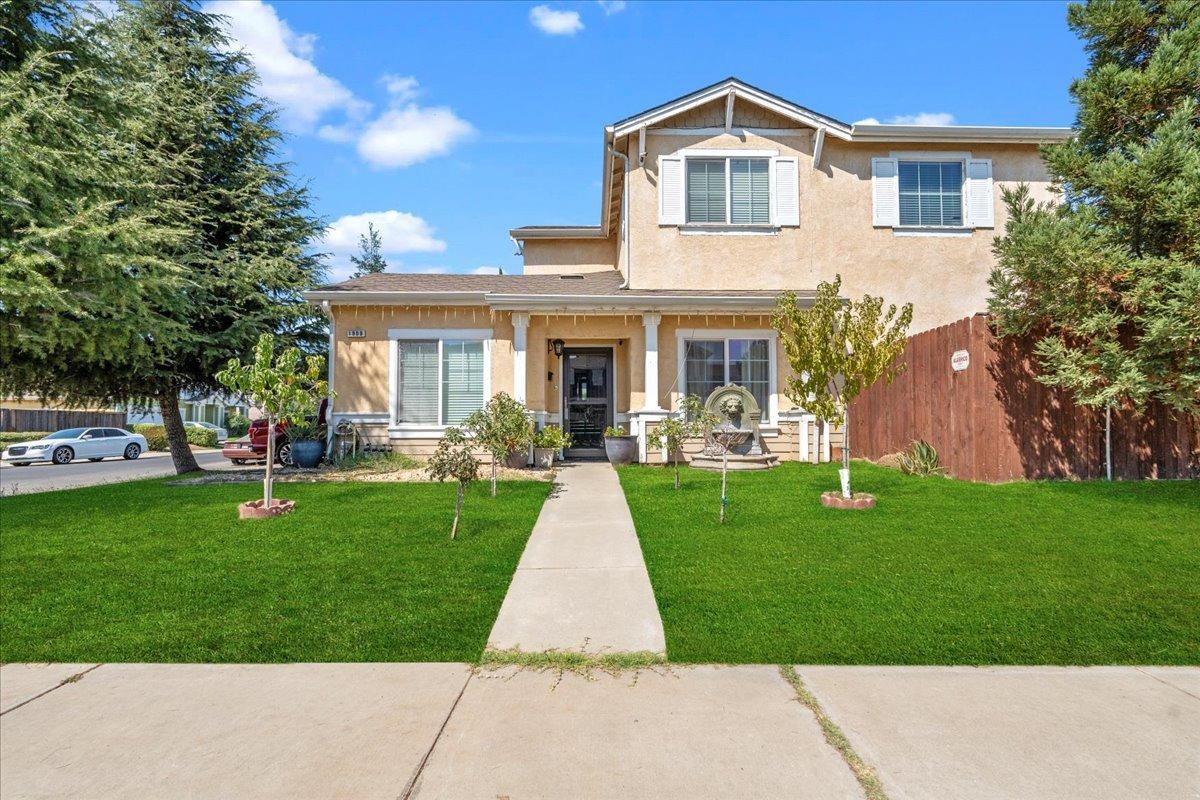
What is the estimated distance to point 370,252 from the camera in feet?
133

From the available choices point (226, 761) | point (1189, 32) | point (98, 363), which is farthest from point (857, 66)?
point (98, 363)

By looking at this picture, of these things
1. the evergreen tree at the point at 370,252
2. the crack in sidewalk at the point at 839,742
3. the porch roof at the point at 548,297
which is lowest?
the crack in sidewalk at the point at 839,742

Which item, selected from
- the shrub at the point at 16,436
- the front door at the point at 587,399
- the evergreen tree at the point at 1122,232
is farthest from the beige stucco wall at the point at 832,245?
the shrub at the point at 16,436

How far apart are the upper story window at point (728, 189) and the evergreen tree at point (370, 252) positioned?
32.3 metres

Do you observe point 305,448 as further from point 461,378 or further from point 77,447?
point 77,447

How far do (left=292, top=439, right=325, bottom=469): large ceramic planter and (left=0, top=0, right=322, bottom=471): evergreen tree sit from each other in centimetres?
273

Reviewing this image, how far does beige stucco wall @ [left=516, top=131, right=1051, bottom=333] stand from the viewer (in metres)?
12.6

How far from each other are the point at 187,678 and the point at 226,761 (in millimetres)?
1050

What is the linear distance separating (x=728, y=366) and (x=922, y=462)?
3.92m

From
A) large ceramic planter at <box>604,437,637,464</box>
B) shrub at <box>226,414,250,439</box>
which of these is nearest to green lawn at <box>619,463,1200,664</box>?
large ceramic planter at <box>604,437,637,464</box>

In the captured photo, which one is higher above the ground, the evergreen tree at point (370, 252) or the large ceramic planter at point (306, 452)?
the evergreen tree at point (370, 252)

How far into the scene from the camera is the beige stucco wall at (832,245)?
1264cm

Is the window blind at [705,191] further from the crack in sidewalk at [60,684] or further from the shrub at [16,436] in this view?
the shrub at [16,436]

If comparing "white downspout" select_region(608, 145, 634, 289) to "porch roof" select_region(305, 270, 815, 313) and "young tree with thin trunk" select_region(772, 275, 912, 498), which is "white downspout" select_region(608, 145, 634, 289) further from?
"young tree with thin trunk" select_region(772, 275, 912, 498)
